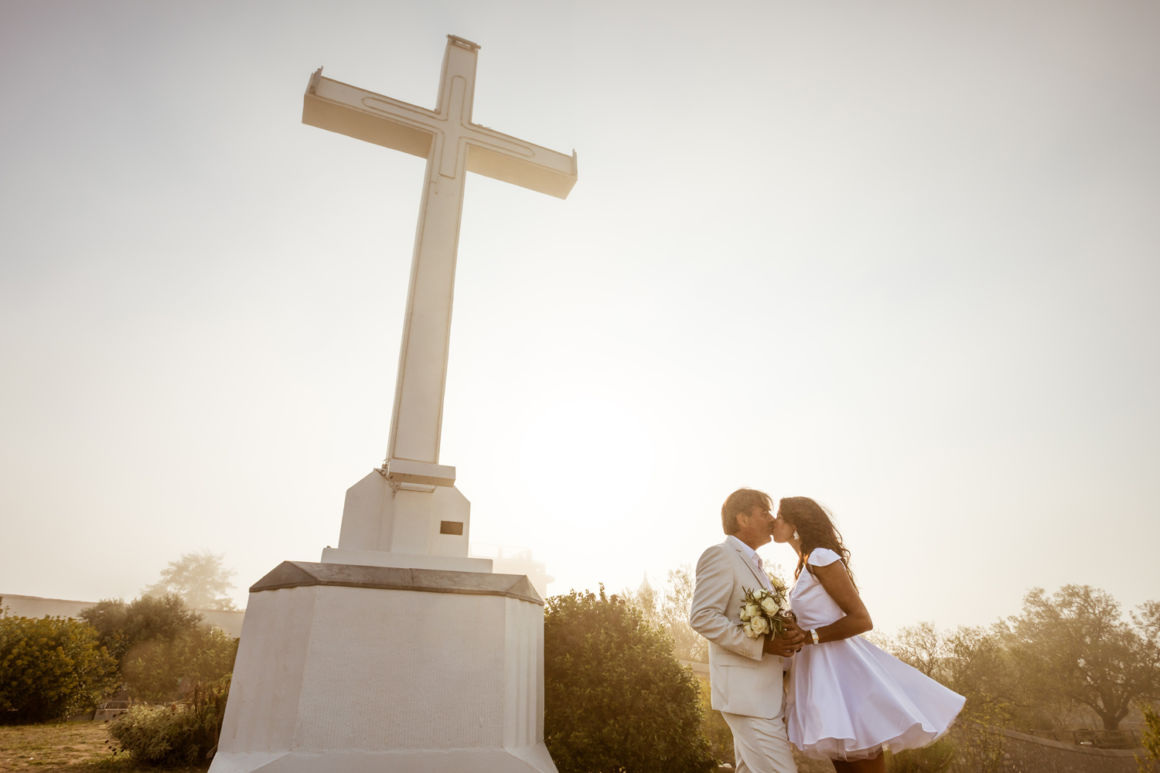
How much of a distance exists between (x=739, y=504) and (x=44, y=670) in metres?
15.1

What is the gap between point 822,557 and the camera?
3682mm

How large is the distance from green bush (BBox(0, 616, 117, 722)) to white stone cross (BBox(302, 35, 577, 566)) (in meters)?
11.4

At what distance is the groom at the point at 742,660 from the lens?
3.26 meters

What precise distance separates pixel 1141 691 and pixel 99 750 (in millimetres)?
45208

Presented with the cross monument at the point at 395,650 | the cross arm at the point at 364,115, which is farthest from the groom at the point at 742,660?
the cross arm at the point at 364,115

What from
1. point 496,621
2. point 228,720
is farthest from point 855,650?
point 228,720

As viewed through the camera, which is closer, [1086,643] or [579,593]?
[579,593]

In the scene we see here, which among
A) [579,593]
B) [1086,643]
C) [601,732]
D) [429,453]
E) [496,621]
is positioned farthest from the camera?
[1086,643]

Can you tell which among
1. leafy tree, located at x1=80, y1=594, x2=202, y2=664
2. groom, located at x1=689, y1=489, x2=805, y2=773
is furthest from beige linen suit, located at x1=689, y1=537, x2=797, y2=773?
leafy tree, located at x1=80, y1=594, x2=202, y2=664

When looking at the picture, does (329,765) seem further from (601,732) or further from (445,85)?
(445,85)

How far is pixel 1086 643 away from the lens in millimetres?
34125

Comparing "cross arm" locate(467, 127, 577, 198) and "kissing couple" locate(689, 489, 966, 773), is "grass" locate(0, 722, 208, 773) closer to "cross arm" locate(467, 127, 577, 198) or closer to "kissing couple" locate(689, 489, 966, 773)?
"kissing couple" locate(689, 489, 966, 773)

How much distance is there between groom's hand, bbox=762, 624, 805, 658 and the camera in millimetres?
3340

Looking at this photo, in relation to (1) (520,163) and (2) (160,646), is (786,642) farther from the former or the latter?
(2) (160,646)
